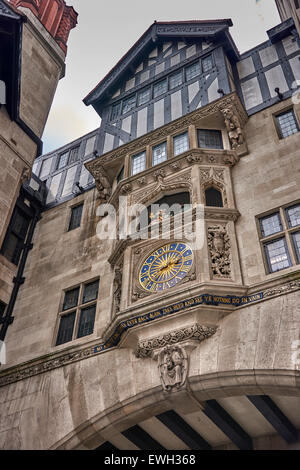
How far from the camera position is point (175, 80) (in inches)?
752

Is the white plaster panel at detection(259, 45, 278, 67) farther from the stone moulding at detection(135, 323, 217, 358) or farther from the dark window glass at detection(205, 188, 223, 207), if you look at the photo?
the stone moulding at detection(135, 323, 217, 358)

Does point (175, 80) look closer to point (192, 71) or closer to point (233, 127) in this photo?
point (192, 71)

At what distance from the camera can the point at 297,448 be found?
11.5m

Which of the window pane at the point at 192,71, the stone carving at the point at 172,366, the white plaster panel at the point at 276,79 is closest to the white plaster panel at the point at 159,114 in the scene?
the window pane at the point at 192,71

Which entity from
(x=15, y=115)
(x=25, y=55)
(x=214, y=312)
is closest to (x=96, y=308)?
(x=214, y=312)

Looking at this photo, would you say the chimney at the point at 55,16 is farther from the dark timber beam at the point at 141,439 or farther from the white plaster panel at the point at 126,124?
the dark timber beam at the point at 141,439

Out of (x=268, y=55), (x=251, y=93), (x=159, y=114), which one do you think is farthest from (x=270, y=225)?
(x=268, y=55)

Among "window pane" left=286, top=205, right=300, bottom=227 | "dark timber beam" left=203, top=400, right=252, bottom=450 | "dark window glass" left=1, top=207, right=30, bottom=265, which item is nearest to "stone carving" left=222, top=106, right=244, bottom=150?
"window pane" left=286, top=205, right=300, bottom=227

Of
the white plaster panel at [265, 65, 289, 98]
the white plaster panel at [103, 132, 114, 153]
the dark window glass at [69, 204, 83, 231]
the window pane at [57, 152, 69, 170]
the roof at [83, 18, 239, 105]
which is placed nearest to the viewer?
the white plaster panel at [265, 65, 289, 98]

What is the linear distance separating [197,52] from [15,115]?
313 inches

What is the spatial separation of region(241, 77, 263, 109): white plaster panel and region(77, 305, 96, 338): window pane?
8.75 m

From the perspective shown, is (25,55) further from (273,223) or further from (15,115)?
(273,223)

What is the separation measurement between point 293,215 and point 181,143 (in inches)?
211

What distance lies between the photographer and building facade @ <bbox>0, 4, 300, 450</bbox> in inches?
406
